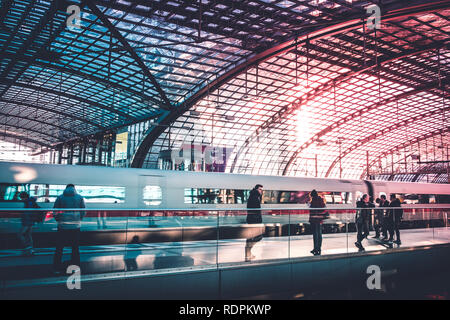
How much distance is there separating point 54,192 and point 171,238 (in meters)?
8.11

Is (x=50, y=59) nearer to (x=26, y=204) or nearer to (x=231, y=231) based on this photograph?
(x=26, y=204)

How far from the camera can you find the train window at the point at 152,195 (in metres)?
15.6

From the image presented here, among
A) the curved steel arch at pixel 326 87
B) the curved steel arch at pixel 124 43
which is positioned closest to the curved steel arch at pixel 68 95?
the curved steel arch at pixel 124 43

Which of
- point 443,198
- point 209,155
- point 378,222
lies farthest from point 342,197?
point 209,155

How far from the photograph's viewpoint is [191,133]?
145 ft

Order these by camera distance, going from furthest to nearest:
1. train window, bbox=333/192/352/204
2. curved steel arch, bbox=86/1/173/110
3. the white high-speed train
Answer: train window, bbox=333/192/352/204
curved steel arch, bbox=86/1/173/110
the white high-speed train

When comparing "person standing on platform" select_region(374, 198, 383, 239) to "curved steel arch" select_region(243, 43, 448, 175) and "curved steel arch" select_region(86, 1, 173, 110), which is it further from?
"curved steel arch" select_region(86, 1, 173, 110)

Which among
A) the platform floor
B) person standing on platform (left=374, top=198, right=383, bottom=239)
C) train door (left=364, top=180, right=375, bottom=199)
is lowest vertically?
the platform floor

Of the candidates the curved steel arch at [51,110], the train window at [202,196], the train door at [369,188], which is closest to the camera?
the train window at [202,196]

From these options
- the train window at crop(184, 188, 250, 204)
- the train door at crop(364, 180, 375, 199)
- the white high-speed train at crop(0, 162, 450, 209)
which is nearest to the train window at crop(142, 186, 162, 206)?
the white high-speed train at crop(0, 162, 450, 209)

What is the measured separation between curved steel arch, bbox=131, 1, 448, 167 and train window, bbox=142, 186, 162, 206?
385 inches

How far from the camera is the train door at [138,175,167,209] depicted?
1552 centimetres

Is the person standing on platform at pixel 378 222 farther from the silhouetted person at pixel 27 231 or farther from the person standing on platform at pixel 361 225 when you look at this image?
the silhouetted person at pixel 27 231

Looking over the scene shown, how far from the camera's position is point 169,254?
712 centimetres
